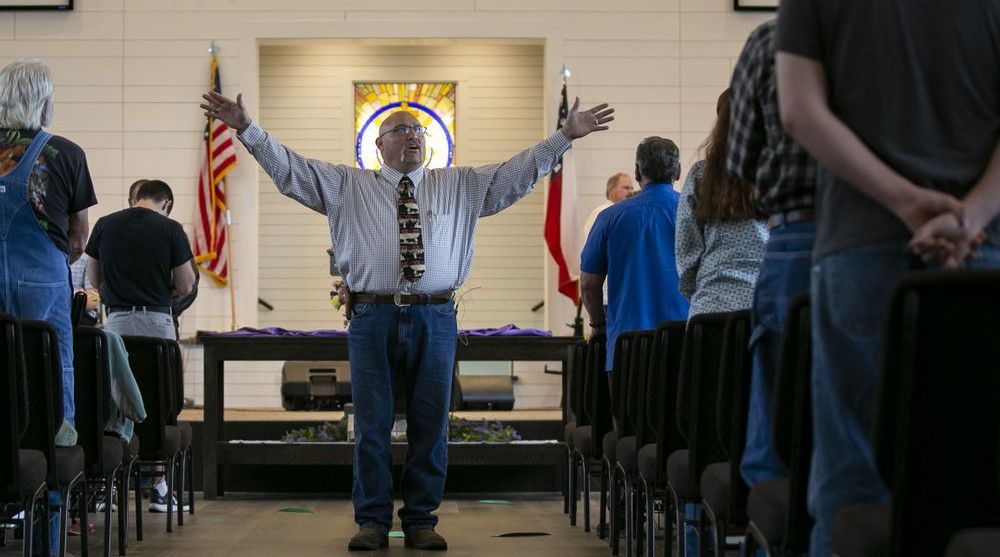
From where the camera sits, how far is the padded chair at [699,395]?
2896 mm

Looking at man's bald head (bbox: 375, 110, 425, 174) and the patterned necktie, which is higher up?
man's bald head (bbox: 375, 110, 425, 174)

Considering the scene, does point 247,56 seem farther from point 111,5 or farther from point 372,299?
point 372,299

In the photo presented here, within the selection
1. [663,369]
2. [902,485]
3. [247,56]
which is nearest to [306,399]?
[247,56]

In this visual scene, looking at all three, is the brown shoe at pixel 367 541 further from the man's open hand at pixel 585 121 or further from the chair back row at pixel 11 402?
the chair back row at pixel 11 402

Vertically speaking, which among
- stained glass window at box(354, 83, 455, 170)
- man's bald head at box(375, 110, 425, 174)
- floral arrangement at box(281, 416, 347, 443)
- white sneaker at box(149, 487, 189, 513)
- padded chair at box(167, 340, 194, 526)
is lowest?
white sneaker at box(149, 487, 189, 513)

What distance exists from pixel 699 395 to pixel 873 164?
1.18m

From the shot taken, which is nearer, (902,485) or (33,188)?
(902,485)

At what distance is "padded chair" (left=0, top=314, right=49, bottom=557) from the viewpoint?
2824 millimetres

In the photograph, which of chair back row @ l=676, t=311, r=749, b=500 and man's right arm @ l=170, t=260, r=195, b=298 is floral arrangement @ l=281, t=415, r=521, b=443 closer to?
man's right arm @ l=170, t=260, r=195, b=298

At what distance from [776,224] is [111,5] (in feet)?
28.6

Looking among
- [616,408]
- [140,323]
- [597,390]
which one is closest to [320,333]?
[140,323]

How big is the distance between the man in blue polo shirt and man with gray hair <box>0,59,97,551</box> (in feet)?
6.54

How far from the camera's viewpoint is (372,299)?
469 centimetres

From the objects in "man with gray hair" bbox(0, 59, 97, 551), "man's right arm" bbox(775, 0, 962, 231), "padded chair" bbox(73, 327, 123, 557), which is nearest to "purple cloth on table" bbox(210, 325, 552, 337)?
"padded chair" bbox(73, 327, 123, 557)
